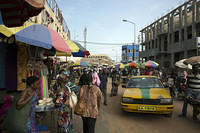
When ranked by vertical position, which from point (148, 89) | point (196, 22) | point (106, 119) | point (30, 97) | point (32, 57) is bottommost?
point (106, 119)

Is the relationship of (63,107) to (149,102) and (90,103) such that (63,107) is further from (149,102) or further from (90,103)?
(149,102)

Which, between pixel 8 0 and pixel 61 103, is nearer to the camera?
pixel 8 0

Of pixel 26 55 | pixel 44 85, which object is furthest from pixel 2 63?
pixel 44 85

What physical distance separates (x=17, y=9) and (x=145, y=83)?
5.24 meters

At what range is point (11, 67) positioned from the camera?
145 inches

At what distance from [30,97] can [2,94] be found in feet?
6.00

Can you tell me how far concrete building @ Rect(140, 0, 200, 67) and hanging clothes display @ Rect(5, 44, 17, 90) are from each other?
69.0 feet

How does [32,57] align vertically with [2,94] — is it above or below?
above

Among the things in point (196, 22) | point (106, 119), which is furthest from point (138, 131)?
point (196, 22)

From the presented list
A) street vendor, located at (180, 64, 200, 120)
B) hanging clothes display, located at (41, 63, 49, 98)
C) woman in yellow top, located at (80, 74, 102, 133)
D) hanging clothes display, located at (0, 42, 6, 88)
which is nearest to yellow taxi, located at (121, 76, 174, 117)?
street vendor, located at (180, 64, 200, 120)

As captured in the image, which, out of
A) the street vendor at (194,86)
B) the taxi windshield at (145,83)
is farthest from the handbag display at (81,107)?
the street vendor at (194,86)

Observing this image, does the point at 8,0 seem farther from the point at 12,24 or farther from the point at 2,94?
the point at 2,94

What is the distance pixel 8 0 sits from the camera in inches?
64.7

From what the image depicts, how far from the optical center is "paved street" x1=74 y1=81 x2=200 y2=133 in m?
3.96
